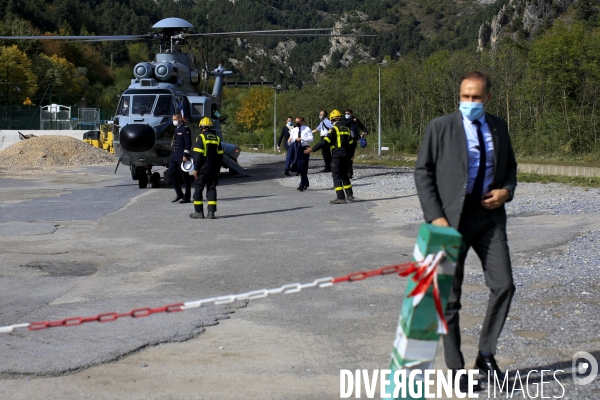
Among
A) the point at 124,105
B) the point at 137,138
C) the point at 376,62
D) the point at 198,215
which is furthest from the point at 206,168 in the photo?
the point at 376,62

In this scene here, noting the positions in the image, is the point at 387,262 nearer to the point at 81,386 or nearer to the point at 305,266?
the point at 305,266

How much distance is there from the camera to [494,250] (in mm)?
4809

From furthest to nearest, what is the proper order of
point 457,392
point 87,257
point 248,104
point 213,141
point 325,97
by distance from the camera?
point 248,104 < point 325,97 < point 213,141 < point 87,257 < point 457,392

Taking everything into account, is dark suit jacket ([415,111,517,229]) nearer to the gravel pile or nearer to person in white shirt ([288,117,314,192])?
person in white shirt ([288,117,314,192])

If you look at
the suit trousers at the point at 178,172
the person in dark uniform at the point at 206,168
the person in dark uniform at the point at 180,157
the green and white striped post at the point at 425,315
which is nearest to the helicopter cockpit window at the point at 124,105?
the person in dark uniform at the point at 180,157

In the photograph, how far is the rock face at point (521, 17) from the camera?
98.1 meters

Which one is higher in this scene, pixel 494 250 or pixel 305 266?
pixel 494 250

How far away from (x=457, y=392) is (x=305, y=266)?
4.48 m

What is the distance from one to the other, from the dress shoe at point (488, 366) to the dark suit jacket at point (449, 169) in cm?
82

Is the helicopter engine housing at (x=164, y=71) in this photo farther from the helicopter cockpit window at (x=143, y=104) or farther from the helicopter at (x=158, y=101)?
the helicopter cockpit window at (x=143, y=104)

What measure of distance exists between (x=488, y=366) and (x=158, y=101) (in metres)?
17.1

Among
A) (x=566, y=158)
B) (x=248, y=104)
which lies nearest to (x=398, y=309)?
(x=566, y=158)

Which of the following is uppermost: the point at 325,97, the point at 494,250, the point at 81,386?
the point at 325,97

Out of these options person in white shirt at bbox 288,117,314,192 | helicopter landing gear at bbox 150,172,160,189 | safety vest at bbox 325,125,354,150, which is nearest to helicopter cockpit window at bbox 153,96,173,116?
helicopter landing gear at bbox 150,172,160,189
